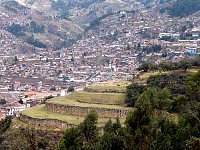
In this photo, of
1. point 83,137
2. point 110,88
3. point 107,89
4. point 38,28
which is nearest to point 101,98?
point 107,89

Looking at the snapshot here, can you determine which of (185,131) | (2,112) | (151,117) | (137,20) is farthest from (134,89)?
(137,20)

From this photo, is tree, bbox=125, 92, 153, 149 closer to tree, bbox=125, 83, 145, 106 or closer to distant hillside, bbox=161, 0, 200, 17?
tree, bbox=125, 83, 145, 106

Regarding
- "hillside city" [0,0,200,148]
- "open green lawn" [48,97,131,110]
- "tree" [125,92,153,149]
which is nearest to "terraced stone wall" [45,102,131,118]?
"open green lawn" [48,97,131,110]

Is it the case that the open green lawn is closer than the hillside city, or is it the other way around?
the open green lawn

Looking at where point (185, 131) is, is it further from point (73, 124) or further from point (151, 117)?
point (73, 124)

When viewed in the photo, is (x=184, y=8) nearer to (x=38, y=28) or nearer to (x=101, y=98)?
(x=38, y=28)

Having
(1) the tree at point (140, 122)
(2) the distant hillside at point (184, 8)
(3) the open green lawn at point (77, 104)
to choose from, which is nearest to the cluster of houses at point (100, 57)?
(2) the distant hillside at point (184, 8)

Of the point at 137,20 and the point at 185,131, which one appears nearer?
the point at 185,131

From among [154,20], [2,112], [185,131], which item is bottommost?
[2,112]
